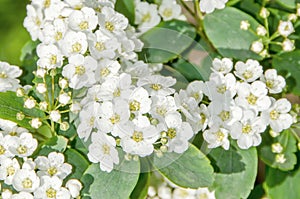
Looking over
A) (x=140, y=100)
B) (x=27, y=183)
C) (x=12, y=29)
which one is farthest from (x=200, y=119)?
(x=12, y=29)

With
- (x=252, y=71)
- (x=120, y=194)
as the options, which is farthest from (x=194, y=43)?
(x=120, y=194)

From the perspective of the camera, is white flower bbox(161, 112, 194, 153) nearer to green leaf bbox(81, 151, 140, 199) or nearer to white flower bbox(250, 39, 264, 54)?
green leaf bbox(81, 151, 140, 199)

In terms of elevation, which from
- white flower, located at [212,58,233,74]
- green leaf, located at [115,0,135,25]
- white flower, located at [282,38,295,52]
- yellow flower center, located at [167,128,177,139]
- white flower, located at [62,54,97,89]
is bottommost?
white flower, located at [282,38,295,52]

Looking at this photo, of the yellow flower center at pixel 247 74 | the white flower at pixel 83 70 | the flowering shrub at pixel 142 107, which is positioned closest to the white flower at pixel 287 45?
the flowering shrub at pixel 142 107

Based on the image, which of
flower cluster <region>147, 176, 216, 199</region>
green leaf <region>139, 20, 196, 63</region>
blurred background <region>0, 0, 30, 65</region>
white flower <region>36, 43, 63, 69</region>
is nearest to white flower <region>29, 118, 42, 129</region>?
white flower <region>36, 43, 63, 69</region>

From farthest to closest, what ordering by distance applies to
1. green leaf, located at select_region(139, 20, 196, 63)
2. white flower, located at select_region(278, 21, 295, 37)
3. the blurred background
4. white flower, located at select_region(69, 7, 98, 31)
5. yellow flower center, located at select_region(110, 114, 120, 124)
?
the blurred background
green leaf, located at select_region(139, 20, 196, 63)
white flower, located at select_region(278, 21, 295, 37)
white flower, located at select_region(69, 7, 98, 31)
yellow flower center, located at select_region(110, 114, 120, 124)

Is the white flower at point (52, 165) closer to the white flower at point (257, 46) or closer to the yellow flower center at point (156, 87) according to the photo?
the yellow flower center at point (156, 87)

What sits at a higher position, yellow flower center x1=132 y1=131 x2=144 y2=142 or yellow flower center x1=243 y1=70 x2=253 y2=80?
yellow flower center x1=132 y1=131 x2=144 y2=142
